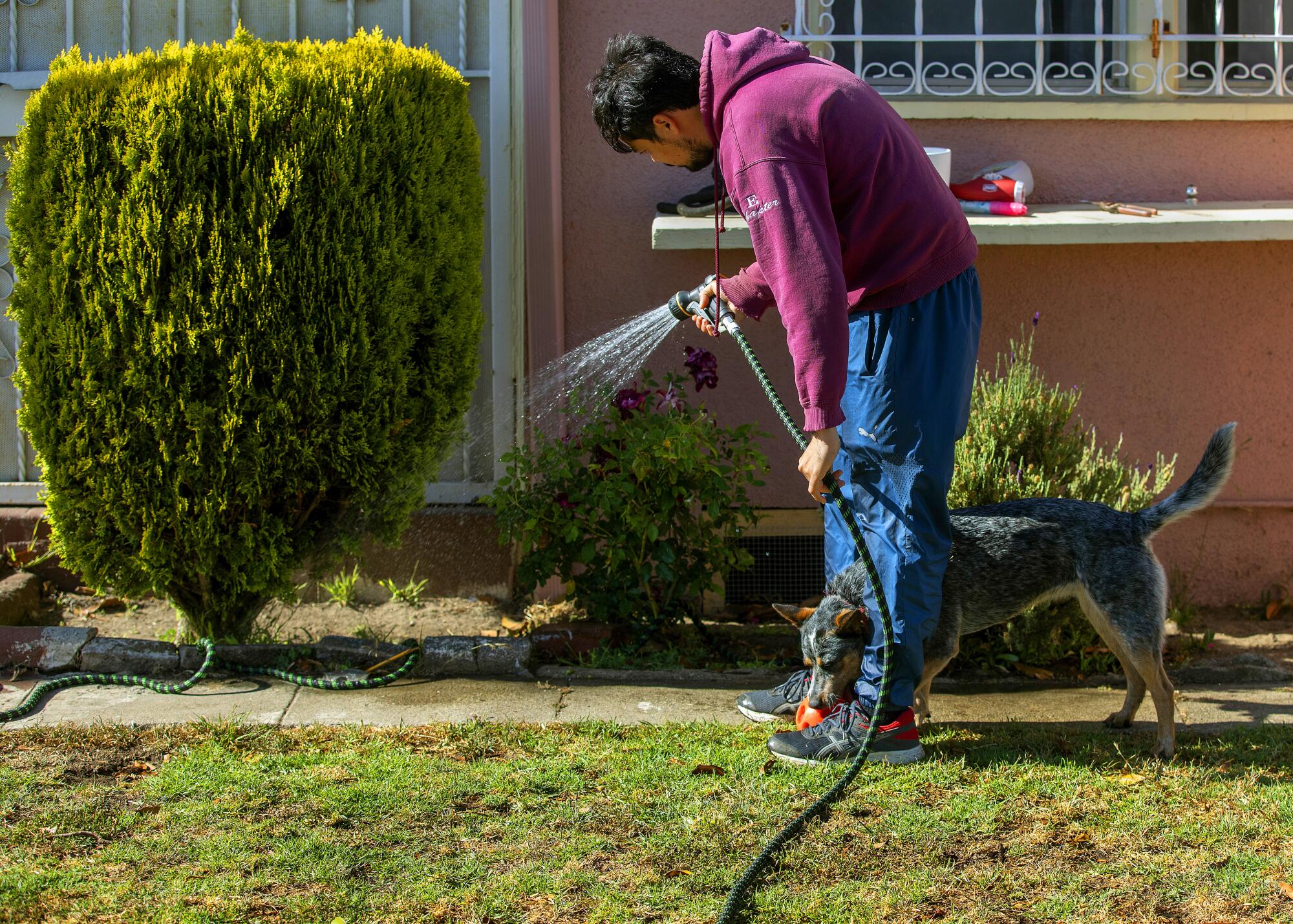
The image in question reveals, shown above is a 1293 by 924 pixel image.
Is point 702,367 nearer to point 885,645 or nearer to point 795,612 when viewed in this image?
point 795,612

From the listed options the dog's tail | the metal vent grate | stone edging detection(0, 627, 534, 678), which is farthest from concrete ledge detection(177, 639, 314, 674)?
the dog's tail

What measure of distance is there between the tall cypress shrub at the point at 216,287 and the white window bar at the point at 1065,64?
2086 millimetres

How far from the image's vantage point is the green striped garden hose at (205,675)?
13.8ft

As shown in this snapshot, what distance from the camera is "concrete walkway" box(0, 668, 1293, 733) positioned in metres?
4.03

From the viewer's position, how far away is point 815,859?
2.95 meters

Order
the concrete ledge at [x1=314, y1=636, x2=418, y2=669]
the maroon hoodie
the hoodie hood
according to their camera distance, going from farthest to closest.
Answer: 1. the concrete ledge at [x1=314, y1=636, x2=418, y2=669]
2. the hoodie hood
3. the maroon hoodie

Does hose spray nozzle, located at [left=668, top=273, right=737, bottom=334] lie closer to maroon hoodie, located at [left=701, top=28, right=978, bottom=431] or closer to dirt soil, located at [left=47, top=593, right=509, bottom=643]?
maroon hoodie, located at [left=701, top=28, right=978, bottom=431]

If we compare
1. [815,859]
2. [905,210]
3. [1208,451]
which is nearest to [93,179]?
[905,210]

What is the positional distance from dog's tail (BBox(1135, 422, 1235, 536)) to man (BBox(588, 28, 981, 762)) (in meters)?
0.77

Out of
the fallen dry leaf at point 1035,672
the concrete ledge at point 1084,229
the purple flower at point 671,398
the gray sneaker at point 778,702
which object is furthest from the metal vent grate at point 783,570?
the gray sneaker at point 778,702

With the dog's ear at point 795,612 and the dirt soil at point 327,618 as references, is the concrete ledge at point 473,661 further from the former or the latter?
the dog's ear at point 795,612

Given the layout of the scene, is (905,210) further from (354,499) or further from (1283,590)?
(1283,590)

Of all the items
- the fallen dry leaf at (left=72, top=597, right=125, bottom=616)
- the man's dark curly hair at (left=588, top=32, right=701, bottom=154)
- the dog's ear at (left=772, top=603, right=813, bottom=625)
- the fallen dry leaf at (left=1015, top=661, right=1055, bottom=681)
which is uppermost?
the man's dark curly hair at (left=588, top=32, right=701, bottom=154)

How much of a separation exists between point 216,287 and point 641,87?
6.01 ft
